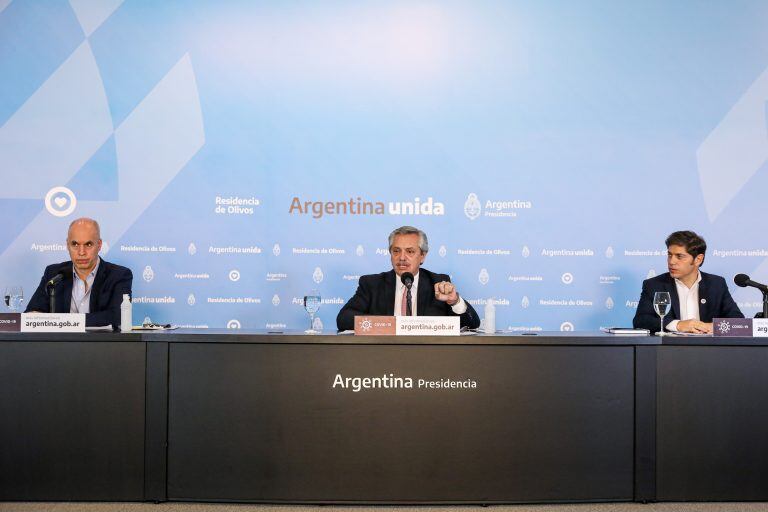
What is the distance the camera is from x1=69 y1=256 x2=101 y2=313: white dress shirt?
13.1 ft

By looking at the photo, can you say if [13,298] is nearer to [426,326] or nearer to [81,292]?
[81,292]

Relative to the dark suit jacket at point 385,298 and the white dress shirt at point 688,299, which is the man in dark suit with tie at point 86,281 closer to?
the dark suit jacket at point 385,298

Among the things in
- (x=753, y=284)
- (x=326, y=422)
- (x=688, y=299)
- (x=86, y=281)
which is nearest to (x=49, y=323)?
(x=86, y=281)

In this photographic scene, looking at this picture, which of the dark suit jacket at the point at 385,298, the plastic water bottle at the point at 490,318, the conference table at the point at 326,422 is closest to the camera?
the conference table at the point at 326,422

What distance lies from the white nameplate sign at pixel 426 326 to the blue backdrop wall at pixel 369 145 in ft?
5.35

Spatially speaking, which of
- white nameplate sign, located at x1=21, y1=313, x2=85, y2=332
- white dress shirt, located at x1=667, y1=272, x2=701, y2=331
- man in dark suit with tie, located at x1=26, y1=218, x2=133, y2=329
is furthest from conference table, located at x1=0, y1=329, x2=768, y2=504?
white dress shirt, located at x1=667, y1=272, x2=701, y2=331

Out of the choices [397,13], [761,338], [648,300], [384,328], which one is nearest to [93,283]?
[384,328]

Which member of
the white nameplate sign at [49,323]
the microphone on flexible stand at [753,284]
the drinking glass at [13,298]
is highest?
the microphone on flexible stand at [753,284]

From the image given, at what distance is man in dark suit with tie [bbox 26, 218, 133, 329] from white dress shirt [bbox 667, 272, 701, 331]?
291 centimetres

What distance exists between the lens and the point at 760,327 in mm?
3141

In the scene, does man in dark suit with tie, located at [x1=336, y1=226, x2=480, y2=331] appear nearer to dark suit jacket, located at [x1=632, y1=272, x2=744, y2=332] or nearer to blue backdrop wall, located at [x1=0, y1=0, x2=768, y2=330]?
blue backdrop wall, located at [x1=0, y1=0, x2=768, y2=330]

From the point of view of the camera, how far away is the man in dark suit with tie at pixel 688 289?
3830 mm

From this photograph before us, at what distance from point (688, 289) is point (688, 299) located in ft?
0.18

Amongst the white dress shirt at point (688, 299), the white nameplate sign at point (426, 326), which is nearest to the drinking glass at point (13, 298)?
the white nameplate sign at point (426, 326)
